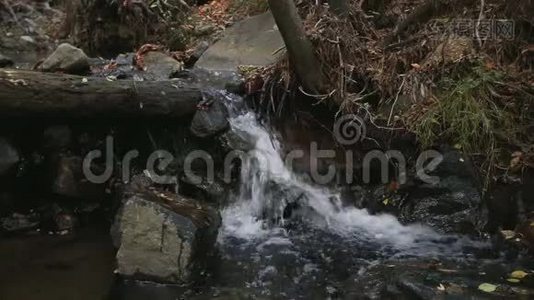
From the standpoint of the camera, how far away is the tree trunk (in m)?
5.01

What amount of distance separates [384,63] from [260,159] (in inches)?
63.9

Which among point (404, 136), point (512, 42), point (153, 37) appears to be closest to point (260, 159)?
point (404, 136)

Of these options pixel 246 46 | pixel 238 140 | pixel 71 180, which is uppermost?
pixel 246 46

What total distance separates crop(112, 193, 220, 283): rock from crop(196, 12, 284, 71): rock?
2.90 meters

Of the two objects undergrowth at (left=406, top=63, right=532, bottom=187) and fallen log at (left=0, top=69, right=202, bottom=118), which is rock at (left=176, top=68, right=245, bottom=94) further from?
undergrowth at (left=406, top=63, right=532, bottom=187)

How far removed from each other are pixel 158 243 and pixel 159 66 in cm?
325

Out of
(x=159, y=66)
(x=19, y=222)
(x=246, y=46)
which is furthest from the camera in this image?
(x=246, y=46)

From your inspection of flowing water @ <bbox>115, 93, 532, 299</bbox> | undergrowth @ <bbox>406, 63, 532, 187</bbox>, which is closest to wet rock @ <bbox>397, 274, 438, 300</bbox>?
flowing water @ <bbox>115, 93, 532, 299</bbox>

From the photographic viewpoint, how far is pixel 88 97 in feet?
16.0

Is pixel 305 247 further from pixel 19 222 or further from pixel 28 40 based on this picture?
pixel 28 40

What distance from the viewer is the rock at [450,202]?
4.80 metres

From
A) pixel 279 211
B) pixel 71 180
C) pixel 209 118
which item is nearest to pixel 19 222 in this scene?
pixel 71 180

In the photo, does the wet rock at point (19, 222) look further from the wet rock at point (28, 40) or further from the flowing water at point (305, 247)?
the wet rock at point (28, 40)

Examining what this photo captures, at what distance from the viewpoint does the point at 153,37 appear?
8344 mm
